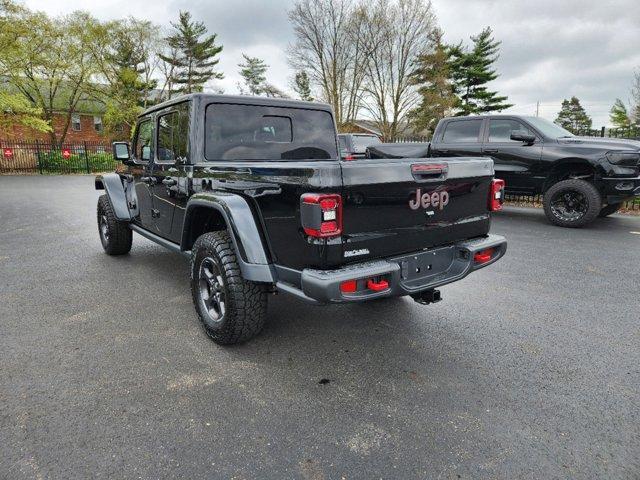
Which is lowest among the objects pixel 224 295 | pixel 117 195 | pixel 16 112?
pixel 224 295

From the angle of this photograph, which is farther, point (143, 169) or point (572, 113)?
point (572, 113)

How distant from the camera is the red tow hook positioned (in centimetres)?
250

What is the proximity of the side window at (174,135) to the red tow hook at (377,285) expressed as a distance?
1.97 m

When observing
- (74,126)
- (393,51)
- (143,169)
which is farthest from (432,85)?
(74,126)

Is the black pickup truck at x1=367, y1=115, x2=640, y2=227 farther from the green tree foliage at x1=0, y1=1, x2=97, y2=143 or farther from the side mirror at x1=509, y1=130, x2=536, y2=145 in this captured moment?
the green tree foliage at x1=0, y1=1, x2=97, y2=143

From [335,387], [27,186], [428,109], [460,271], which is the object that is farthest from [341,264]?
[428,109]

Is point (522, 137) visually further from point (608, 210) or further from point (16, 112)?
point (16, 112)

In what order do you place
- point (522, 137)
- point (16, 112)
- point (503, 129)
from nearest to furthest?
1. point (522, 137)
2. point (503, 129)
3. point (16, 112)

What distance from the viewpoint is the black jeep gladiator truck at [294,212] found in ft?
8.03

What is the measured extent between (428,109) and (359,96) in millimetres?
5922

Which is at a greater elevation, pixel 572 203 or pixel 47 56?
pixel 47 56

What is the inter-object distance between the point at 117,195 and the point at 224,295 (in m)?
3.03

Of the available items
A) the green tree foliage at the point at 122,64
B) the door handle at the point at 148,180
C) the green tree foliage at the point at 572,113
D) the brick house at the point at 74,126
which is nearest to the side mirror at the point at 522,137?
the door handle at the point at 148,180

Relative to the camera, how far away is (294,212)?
251 centimetres
